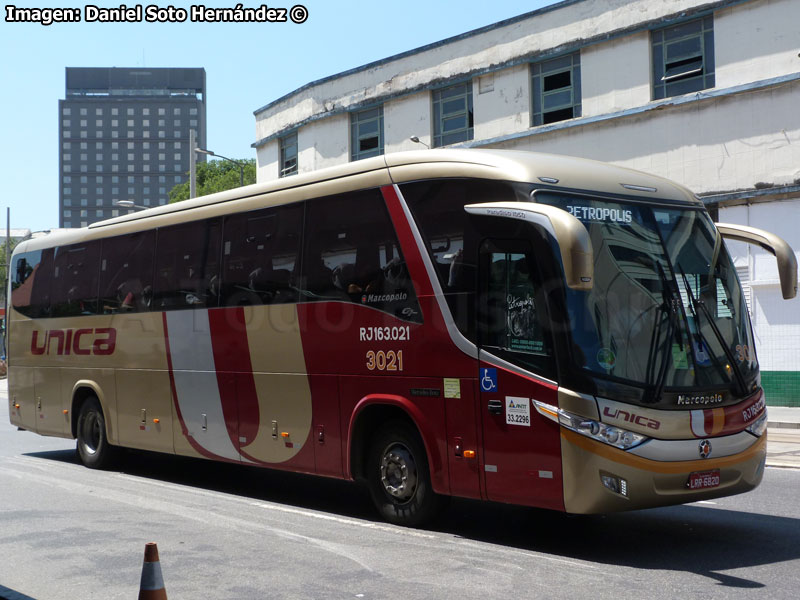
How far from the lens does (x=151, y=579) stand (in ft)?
16.4

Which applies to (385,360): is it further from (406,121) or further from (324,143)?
(324,143)

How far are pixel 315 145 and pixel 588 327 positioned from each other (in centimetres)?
A: 2903

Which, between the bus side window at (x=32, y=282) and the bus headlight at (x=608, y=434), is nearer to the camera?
the bus headlight at (x=608, y=434)

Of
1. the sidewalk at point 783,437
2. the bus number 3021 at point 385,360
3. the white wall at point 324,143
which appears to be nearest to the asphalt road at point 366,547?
the bus number 3021 at point 385,360

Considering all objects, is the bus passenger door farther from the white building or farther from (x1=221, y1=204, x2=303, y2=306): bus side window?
the white building

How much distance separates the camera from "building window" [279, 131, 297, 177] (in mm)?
37812

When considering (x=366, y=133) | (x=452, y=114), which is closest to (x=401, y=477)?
(x=452, y=114)

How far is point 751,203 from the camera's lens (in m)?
23.6

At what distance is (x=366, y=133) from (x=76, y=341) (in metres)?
20.5

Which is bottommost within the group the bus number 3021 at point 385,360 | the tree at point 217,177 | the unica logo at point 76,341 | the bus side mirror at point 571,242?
the bus number 3021 at point 385,360

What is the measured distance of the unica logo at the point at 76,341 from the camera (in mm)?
14211

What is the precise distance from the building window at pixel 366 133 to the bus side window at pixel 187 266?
67.9ft

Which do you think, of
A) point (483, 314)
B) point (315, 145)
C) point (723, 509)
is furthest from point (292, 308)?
point (315, 145)

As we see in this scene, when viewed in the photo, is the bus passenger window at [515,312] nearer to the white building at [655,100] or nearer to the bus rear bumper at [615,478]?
the bus rear bumper at [615,478]
